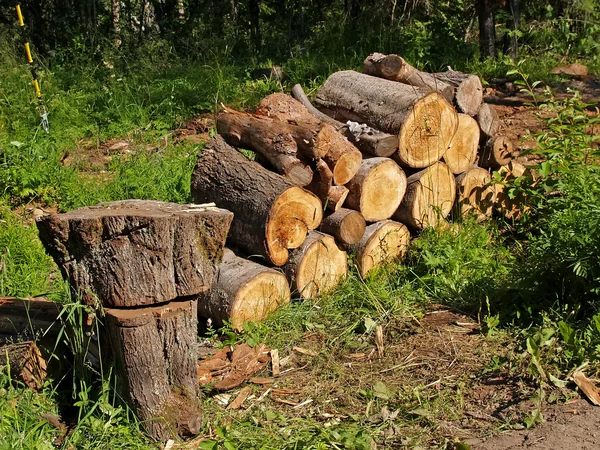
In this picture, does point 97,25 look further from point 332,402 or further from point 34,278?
point 332,402

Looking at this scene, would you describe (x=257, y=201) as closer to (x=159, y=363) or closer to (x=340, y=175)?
(x=340, y=175)

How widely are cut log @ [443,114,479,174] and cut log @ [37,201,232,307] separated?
281 cm

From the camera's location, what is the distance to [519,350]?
440cm

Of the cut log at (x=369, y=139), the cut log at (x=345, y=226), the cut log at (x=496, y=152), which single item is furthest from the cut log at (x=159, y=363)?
the cut log at (x=496, y=152)

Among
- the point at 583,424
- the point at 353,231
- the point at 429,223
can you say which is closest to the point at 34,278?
the point at 353,231

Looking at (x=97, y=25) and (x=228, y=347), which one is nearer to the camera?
(x=228, y=347)

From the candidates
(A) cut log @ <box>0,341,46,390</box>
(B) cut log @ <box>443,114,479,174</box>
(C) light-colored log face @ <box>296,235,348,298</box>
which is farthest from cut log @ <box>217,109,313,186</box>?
(A) cut log @ <box>0,341,46,390</box>

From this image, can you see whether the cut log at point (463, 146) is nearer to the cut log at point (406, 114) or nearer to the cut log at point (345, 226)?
the cut log at point (406, 114)

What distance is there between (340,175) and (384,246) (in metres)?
0.69

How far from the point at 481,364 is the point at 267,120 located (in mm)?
2242

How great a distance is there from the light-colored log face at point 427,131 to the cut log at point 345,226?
0.67 m

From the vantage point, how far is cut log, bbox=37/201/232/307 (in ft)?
11.7

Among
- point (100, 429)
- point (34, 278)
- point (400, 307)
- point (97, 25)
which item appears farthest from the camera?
point (97, 25)

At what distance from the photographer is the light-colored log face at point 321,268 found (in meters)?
5.19
